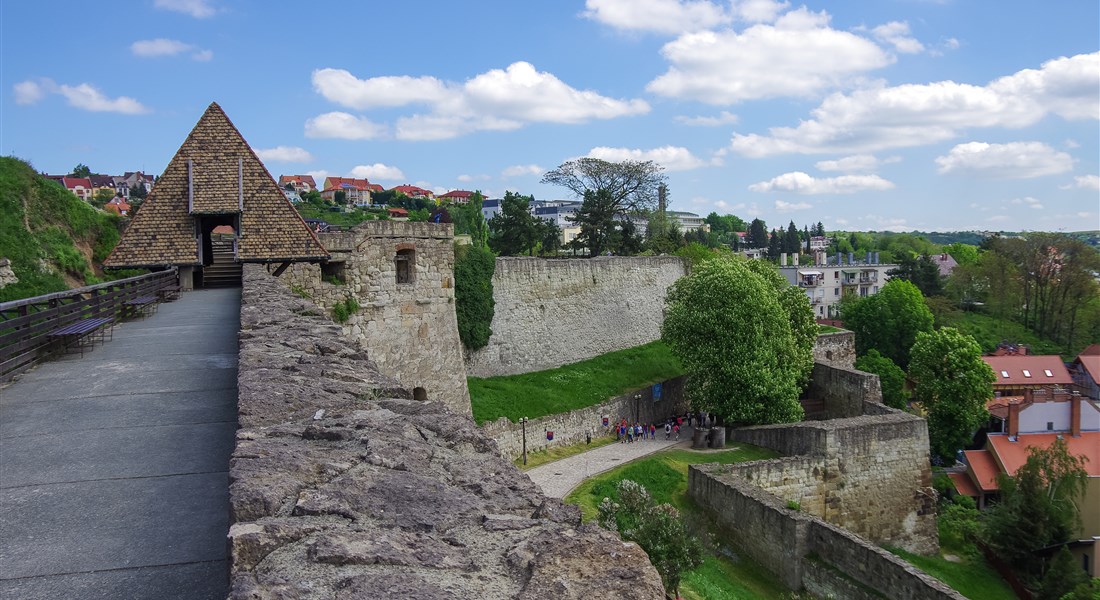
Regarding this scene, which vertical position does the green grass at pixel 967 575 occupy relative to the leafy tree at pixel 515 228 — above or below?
below

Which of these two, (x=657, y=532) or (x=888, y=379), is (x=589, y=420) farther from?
(x=888, y=379)

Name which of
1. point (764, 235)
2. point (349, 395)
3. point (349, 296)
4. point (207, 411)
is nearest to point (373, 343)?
point (349, 296)

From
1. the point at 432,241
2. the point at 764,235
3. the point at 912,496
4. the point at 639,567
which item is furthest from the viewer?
the point at 764,235

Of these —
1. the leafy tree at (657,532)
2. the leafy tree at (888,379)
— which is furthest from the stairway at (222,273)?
the leafy tree at (888,379)

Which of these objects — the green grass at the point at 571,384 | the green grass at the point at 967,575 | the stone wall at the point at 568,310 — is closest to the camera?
the green grass at the point at 967,575

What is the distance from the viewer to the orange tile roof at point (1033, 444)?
106ft

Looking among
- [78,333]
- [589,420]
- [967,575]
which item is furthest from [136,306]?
[967,575]

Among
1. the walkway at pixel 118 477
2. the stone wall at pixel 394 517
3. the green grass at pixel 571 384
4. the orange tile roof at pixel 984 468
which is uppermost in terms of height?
the stone wall at pixel 394 517

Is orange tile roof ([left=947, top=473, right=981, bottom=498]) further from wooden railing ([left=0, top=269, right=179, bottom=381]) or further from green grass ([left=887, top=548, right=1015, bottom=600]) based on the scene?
wooden railing ([left=0, top=269, right=179, bottom=381])

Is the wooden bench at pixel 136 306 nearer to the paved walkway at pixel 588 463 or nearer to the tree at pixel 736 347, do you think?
the paved walkway at pixel 588 463

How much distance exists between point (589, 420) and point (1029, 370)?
1439 inches

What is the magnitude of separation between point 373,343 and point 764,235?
11867cm

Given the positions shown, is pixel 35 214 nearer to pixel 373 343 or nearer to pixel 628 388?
pixel 373 343

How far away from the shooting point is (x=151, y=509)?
3531mm
